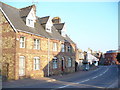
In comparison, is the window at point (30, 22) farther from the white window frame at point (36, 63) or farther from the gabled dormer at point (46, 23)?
the white window frame at point (36, 63)

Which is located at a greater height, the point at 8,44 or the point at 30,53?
the point at 8,44

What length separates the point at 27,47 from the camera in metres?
19.3

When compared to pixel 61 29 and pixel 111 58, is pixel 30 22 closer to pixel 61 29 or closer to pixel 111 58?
pixel 61 29

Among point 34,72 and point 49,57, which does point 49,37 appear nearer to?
point 49,57

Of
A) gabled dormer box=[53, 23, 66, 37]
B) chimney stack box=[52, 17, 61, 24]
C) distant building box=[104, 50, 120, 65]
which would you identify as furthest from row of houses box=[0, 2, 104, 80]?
distant building box=[104, 50, 120, 65]

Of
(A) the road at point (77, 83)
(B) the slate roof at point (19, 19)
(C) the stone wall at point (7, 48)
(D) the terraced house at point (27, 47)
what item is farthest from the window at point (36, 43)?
(A) the road at point (77, 83)

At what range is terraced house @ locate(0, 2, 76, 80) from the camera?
18.0 meters

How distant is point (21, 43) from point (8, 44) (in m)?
1.72

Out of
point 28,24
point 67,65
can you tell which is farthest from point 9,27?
point 67,65

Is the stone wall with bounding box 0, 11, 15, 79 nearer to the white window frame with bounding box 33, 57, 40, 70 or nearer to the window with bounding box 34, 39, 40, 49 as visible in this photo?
the white window frame with bounding box 33, 57, 40, 70

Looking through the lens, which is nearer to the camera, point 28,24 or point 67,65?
point 28,24

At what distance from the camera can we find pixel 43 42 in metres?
22.4

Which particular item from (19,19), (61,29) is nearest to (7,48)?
(19,19)

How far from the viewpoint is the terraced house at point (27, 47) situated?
18031 millimetres
